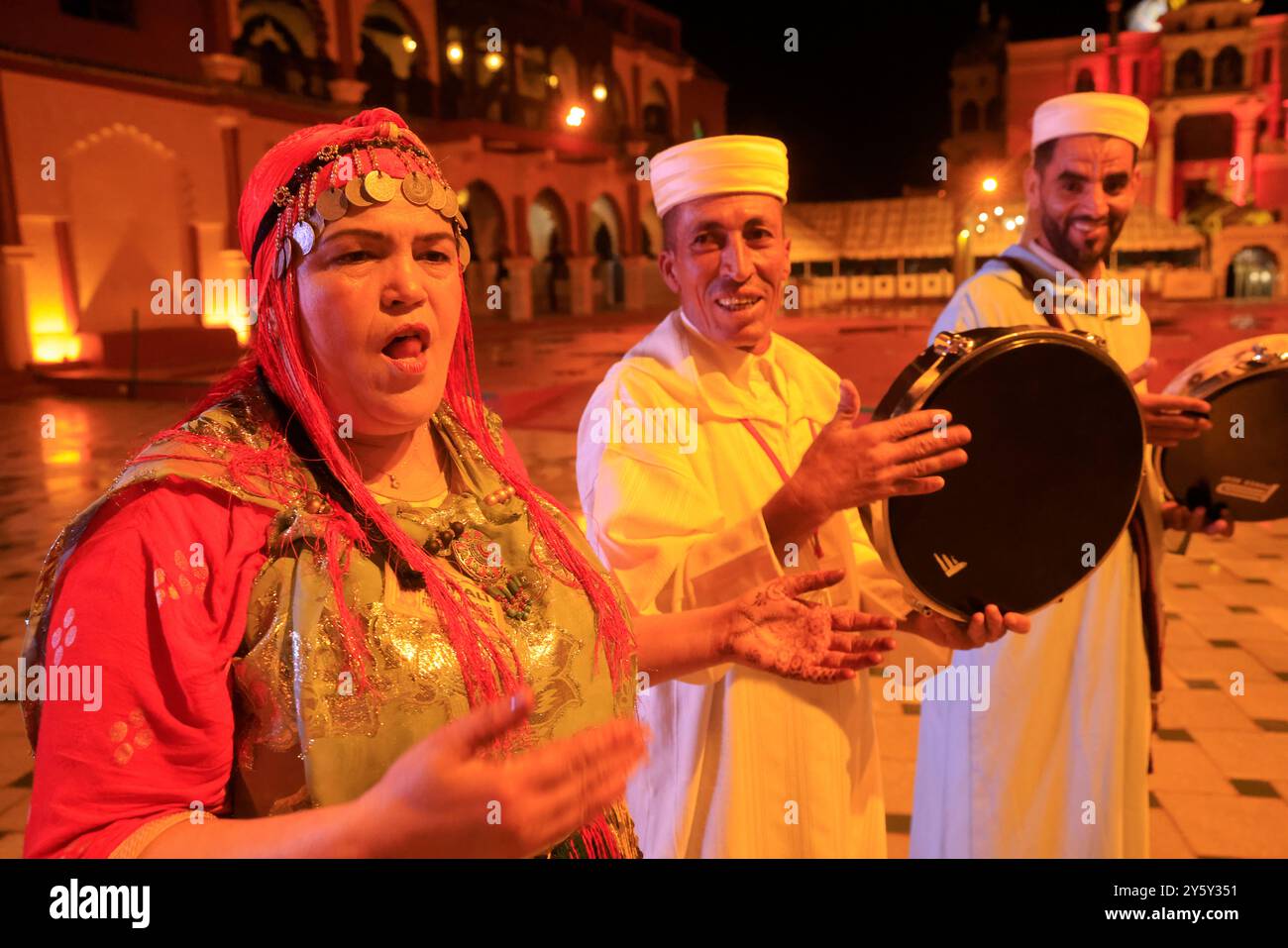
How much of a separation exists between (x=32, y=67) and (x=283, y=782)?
59.9 feet

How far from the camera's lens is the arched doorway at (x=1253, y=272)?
35.4 metres

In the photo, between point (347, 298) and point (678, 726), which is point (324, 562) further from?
point (678, 726)

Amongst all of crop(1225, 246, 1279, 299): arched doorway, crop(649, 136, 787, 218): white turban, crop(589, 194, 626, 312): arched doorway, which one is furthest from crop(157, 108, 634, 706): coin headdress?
crop(1225, 246, 1279, 299): arched doorway

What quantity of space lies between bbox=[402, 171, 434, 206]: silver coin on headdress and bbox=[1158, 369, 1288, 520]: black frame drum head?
6.47 feet

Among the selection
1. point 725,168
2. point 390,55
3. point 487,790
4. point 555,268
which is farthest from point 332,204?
point 555,268

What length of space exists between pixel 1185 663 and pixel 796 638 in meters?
4.11

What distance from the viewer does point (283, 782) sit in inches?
43.6

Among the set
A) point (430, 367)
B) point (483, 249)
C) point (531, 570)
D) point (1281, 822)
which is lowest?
point (1281, 822)

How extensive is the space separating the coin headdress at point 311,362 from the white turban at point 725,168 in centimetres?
95

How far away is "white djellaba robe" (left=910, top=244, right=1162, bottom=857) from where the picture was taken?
96.1 inches

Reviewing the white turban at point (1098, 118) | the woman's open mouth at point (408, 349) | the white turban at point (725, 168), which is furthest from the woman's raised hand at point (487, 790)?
the white turban at point (1098, 118)

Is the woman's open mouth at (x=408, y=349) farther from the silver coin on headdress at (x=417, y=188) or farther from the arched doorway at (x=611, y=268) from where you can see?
the arched doorway at (x=611, y=268)
